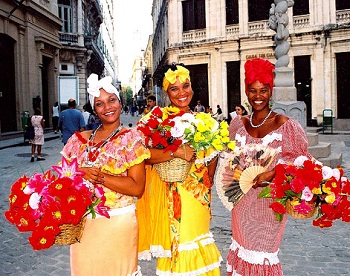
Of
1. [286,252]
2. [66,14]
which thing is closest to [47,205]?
[286,252]

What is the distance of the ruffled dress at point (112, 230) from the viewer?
8.81 ft

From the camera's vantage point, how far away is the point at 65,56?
3350 centimetres

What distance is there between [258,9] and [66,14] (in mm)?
16055

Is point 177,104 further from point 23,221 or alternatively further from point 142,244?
point 23,221

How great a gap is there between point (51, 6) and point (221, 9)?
11.7 meters

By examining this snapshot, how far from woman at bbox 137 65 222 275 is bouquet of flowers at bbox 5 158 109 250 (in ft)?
2.90

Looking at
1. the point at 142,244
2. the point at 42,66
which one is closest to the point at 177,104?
the point at 142,244

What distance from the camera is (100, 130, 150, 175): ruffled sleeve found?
2703mm

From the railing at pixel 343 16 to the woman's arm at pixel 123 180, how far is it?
25.4 m

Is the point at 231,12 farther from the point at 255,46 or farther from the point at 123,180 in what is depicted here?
the point at 123,180

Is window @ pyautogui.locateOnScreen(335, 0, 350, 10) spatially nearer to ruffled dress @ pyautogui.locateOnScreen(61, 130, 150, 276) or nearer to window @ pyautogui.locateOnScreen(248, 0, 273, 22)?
window @ pyautogui.locateOnScreen(248, 0, 273, 22)

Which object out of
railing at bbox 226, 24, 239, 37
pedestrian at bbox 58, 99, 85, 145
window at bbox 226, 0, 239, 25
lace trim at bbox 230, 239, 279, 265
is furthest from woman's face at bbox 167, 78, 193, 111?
window at bbox 226, 0, 239, 25

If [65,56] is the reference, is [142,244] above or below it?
below

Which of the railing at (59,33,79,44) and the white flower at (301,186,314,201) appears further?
the railing at (59,33,79,44)
